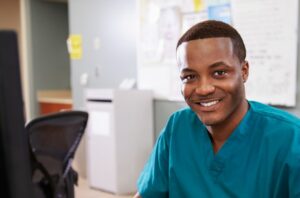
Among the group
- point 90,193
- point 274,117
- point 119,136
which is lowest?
point 90,193

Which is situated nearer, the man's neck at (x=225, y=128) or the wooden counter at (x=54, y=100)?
the man's neck at (x=225, y=128)

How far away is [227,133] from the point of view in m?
1.02

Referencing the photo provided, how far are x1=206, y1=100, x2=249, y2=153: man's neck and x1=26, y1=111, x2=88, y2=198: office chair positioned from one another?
644 millimetres

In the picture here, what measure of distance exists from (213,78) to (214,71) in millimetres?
19

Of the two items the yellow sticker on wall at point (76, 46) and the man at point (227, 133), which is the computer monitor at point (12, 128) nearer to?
the man at point (227, 133)

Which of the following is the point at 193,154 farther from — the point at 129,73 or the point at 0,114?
the point at 129,73

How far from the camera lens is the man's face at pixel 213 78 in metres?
0.94

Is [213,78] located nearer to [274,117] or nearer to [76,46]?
[274,117]

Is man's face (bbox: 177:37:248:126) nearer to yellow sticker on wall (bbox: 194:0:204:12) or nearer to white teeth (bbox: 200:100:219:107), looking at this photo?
white teeth (bbox: 200:100:219:107)

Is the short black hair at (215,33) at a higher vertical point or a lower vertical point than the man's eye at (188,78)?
higher

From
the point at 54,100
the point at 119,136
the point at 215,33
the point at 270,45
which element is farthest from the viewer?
the point at 54,100

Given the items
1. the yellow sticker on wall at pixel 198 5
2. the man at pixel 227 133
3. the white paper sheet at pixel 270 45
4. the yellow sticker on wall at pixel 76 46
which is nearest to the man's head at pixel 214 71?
the man at pixel 227 133

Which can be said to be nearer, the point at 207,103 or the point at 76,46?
the point at 207,103

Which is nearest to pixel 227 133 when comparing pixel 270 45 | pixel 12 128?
pixel 12 128
